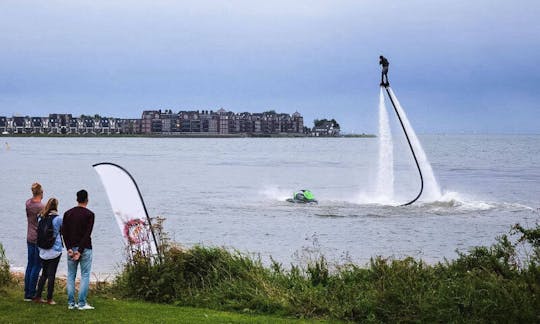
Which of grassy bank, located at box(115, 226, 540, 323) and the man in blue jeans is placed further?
the man in blue jeans

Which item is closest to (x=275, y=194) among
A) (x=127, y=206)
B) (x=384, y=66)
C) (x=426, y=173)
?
(x=426, y=173)

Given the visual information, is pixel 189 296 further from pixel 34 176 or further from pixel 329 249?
pixel 34 176

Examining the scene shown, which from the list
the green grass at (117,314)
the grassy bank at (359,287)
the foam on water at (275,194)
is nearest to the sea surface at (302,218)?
the foam on water at (275,194)

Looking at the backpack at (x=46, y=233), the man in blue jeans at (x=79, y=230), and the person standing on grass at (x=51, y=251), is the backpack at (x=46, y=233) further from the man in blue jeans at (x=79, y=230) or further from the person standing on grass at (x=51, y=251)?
the man in blue jeans at (x=79, y=230)

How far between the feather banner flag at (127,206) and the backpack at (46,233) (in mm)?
2183

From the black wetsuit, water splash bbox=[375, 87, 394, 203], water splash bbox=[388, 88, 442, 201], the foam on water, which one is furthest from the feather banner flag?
the foam on water

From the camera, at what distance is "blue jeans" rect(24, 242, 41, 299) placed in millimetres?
11205

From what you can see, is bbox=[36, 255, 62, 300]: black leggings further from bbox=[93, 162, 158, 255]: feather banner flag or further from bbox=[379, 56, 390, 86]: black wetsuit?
bbox=[379, 56, 390, 86]: black wetsuit

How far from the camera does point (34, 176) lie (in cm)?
6500

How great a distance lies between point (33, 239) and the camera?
434 inches

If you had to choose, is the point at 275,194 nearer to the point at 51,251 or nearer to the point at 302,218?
the point at 302,218

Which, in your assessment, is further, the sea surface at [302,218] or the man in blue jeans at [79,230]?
the sea surface at [302,218]

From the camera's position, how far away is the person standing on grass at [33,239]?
10.9 m

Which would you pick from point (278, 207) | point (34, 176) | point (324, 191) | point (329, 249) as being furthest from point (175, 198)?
point (34, 176)
